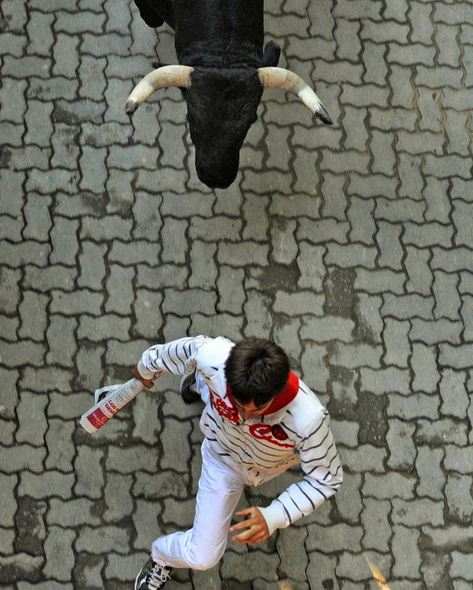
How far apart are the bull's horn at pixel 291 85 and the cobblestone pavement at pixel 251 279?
3.31 ft

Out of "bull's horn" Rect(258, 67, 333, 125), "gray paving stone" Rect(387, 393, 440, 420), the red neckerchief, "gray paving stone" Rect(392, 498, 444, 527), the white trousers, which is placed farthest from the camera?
"gray paving stone" Rect(387, 393, 440, 420)

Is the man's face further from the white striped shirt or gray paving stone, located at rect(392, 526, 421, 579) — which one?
gray paving stone, located at rect(392, 526, 421, 579)

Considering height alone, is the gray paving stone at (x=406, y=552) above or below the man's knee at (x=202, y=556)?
below

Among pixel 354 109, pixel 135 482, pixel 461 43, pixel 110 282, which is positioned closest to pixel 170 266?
pixel 110 282

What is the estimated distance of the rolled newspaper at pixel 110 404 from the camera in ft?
15.4

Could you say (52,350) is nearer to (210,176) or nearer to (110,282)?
(110,282)

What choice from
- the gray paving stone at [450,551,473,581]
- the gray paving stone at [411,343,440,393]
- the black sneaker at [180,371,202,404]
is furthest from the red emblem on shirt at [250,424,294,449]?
the gray paving stone at [450,551,473,581]

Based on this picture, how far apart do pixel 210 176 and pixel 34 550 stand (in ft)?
9.04

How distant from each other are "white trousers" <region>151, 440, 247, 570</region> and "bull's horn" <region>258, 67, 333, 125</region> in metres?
2.29

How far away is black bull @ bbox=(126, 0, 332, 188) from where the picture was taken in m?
4.84

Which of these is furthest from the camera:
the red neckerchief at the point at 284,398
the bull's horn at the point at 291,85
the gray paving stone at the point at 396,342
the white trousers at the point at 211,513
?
the gray paving stone at the point at 396,342

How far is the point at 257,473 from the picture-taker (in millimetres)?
4324

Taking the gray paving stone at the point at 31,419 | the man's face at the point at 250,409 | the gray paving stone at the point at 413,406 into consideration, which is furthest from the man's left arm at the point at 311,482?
the gray paving stone at the point at 31,419

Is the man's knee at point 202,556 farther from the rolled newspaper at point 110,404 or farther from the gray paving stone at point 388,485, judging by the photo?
the gray paving stone at point 388,485
